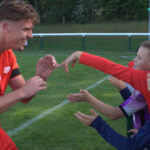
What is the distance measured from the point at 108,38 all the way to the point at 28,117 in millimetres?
22468

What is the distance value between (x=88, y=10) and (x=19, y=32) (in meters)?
43.2

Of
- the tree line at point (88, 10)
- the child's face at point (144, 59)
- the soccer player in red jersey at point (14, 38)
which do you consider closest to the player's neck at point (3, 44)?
the soccer player in red jersey at point (14, 38)

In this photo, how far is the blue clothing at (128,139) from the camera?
86.0 inches

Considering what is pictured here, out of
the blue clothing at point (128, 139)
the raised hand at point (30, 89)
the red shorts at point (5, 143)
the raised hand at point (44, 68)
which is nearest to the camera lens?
the blue clothing at point (128, 139)

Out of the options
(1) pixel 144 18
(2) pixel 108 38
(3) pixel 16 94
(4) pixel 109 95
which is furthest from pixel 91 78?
(1) pixel 144 18

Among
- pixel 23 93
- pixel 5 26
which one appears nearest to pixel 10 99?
pixel 23 93

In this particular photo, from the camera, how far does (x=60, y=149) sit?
4.44 m

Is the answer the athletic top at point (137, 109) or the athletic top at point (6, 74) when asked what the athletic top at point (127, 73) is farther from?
the athletic top at point (6, 74)

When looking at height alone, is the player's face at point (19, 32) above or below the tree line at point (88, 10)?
below

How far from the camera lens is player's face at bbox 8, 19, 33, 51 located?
8.64 feet

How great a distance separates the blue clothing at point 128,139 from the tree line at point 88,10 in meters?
39.4

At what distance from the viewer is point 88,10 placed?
4478 cm

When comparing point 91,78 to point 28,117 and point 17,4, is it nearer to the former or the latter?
point 28,117

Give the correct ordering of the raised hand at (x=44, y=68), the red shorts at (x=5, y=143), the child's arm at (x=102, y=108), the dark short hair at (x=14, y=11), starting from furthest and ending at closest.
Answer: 1. the raised hand at (x=44, y=68)
2. the child's arm at (x=102, y=108)
3. the red shorts at (x=5, y=143)
4. the dark short hair at (x=14, y=11)
